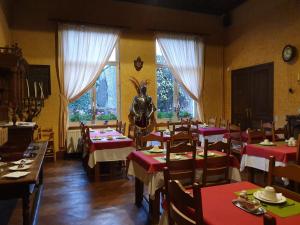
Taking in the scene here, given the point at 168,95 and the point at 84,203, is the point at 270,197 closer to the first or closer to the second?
the point at 84,203

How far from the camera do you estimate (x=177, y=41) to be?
25.1ft

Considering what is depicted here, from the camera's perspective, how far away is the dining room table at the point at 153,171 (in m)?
2.82

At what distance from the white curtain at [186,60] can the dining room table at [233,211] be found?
5.97 meters

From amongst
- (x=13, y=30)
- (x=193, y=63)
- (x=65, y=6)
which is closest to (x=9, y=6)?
(x=13, y=30)

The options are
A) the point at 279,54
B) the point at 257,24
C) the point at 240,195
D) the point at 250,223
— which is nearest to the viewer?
the point at 250,223

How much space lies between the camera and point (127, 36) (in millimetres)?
7191

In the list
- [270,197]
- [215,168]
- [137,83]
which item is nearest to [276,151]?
[215,168]

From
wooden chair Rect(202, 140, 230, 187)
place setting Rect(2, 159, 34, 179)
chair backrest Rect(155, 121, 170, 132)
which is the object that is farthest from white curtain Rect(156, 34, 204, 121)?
place setting Rect(2, 159, 34, 179)

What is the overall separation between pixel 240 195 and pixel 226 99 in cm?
682

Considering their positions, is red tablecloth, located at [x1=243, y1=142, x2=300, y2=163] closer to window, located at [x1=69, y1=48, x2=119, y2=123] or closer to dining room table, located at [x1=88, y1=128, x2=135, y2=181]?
dining room table, located at [x1=88, y1=128, x2=135, y2=181]

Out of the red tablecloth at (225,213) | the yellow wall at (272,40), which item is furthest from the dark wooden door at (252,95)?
the red tablecloth at (225,213)

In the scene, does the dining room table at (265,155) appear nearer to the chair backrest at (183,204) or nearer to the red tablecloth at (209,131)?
the red tablecloth at (209,131)

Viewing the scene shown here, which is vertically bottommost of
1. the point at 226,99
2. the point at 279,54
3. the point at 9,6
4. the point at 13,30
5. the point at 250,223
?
the point at 250,223

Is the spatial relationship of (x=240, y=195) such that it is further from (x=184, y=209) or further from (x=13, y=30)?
(x=13, y=30)
